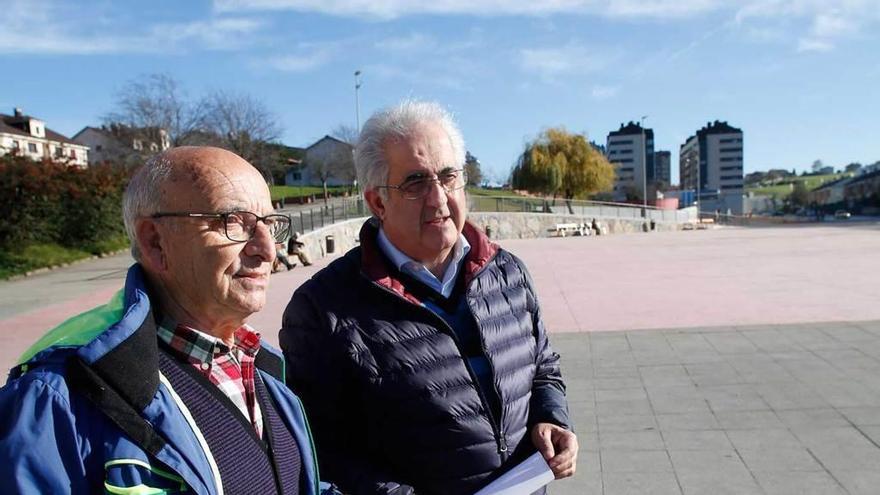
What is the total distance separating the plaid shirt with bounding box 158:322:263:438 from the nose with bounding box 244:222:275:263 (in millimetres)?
213

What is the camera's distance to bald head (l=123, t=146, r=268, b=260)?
1334mm

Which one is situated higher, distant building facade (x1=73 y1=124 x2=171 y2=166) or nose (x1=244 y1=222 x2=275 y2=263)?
distant building facade (x1=73 y1=124 x2=171 y2=166)

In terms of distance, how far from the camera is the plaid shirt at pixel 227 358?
53.4 inches

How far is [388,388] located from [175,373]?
0.71 meters

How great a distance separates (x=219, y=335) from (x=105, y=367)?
14.6 inches

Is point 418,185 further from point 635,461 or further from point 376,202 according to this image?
point 635,461

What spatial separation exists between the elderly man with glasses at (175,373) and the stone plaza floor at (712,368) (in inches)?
108

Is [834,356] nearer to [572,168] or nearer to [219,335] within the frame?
[219,335]

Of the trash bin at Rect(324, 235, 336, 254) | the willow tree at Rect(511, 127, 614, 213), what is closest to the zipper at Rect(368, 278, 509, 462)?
the trash bin at Rect(324, 235, 336, 254)

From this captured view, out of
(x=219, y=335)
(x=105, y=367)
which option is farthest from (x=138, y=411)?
(x=219, y=335)

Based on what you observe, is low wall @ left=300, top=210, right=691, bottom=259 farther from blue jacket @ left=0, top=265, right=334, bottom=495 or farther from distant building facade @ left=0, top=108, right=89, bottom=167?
distant building facade @ left=0, top=108, right=89, bottom=167

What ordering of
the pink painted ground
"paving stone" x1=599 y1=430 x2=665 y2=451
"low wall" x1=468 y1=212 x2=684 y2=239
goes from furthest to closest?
"low wall" x1=468 y1=212 x2=684 y2=239 → the pink painted ground → "paving stone" x1=599 y1=430 x2=665 y2=451

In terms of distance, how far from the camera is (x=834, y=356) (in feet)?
19.7

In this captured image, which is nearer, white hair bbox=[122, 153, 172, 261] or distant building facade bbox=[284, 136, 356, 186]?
white hair bbox=[122, 153, 172, 261]
